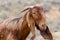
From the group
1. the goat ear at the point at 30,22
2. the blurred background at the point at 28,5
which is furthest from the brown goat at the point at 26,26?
the blurred background at the point at 28,5

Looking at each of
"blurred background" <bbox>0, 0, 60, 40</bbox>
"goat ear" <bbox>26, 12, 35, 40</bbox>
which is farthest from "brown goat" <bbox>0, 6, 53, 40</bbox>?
"blurred background" <bbox>0, 0, 60, 40</bbox>

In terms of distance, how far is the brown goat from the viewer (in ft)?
11.9

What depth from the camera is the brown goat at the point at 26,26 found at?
3.62m

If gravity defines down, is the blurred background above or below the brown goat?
below

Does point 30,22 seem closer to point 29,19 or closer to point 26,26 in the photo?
point 29,19

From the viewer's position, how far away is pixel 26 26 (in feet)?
12.5

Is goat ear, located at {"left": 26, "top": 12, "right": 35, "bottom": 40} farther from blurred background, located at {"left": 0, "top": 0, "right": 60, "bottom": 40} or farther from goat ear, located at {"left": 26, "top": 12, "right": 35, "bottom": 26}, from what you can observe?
blurred background, located at {"left": 0, "top": 0, "right": 60, "bottom": 40}

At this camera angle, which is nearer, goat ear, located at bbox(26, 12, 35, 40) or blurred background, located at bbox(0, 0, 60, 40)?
goat ear, located at bbox(26, 12, 35, 40)

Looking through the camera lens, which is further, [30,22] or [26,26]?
[26,26]

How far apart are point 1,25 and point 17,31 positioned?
201mm

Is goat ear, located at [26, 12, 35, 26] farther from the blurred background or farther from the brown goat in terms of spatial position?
the blurred background

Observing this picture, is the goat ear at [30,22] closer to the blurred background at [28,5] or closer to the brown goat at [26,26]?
the brown goat at [26,26]

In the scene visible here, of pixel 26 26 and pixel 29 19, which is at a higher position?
pixel 29 19

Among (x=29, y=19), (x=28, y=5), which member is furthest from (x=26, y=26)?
(x=28, y=5)
